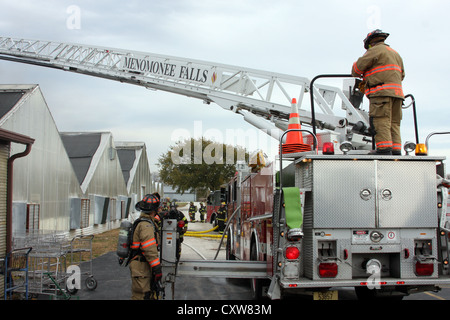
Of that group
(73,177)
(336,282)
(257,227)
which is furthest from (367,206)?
(73,177)

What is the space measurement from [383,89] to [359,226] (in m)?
1.92

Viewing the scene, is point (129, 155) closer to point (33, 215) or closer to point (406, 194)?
point (33, 215)

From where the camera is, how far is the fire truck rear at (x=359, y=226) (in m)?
4.99

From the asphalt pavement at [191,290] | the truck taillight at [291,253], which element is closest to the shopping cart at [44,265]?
the asphalt pavement at [191,290]

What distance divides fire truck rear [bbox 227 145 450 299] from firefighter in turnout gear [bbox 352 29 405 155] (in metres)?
0.57

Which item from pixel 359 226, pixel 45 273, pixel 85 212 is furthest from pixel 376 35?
pixel 85 212

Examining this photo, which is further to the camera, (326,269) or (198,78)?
(198,78)

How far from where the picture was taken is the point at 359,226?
5.09m

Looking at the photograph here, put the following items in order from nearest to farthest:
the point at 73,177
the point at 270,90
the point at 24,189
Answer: the point at 24,189 < the point at 270,90 < the point at 73,177

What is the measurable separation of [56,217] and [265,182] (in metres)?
10.4

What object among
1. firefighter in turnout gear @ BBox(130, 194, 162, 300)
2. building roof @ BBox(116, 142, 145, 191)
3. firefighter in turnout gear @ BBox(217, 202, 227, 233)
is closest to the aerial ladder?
firefighter in turnout gear @ BBox(130, 194, 162, 300)

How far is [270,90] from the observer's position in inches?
488

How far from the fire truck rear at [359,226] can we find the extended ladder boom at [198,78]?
214 inches
